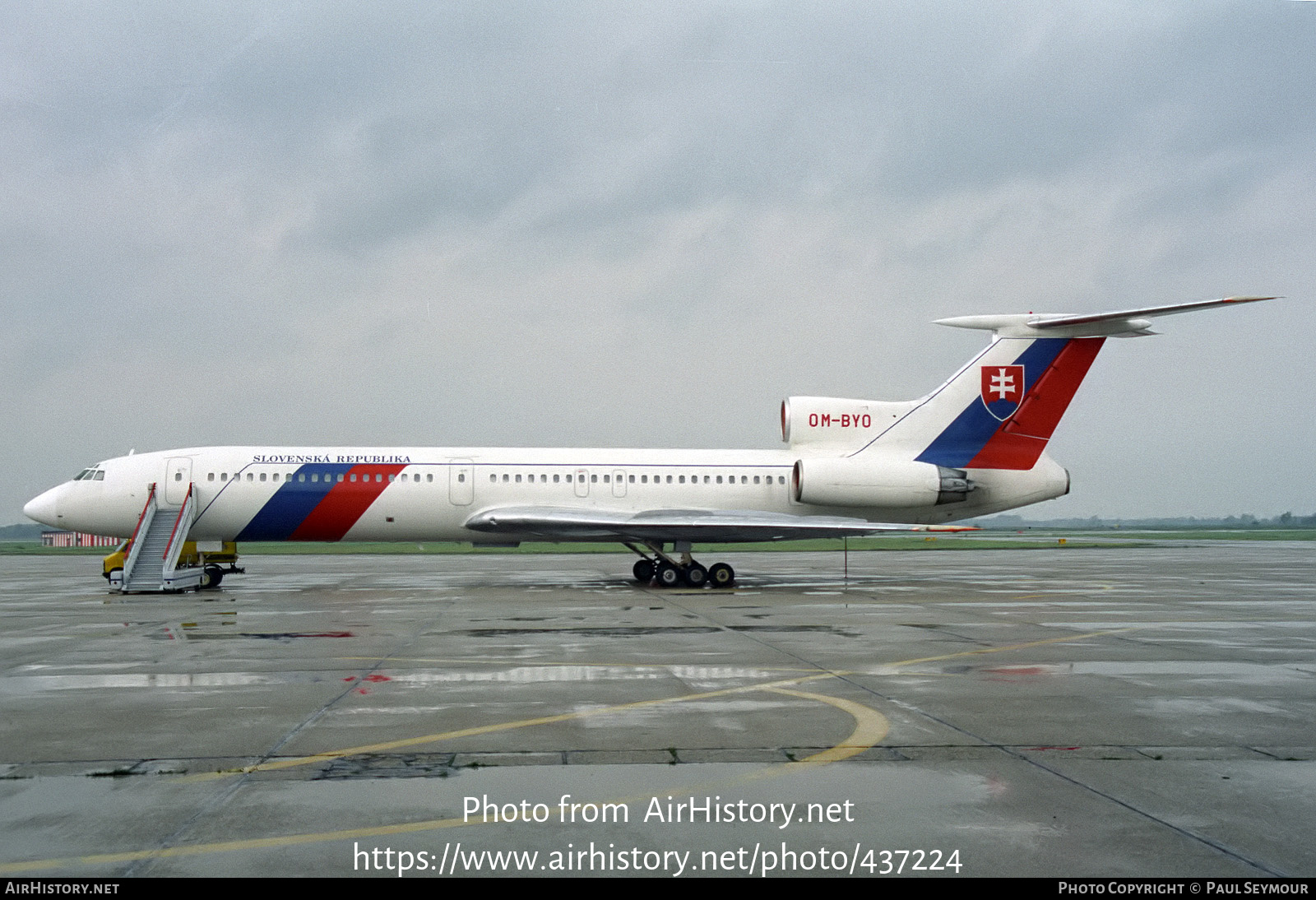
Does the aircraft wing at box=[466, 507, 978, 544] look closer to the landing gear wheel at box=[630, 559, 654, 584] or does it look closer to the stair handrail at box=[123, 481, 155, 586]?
the landing gear wheel at box=[630, 559, 654, 584]

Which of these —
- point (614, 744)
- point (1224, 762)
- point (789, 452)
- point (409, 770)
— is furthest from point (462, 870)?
point (789, 452)

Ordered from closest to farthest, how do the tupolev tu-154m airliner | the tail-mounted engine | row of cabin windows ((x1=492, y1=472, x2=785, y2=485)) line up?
the tupolev tu-154m airliner → row of cabin windows ((x1=492, y1=472, x2=785, y2=485)) → the tail-mounted engine

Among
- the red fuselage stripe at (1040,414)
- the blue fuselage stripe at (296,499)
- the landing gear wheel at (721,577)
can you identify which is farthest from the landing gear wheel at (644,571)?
the red fuselage stripe at (1040,414)

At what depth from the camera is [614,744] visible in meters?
7.26

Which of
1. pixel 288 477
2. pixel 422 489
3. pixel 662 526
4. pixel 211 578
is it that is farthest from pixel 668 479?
pixel 211 578

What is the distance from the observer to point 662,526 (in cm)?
2456

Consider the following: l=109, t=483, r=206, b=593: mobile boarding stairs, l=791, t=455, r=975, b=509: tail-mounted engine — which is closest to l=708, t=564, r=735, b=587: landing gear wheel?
l=791, t=455, r=975, b=509: tail-mounted engine

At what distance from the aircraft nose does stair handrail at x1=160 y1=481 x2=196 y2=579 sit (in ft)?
11.0

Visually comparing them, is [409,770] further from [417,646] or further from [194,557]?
[194,557]

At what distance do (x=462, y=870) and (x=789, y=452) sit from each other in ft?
76.1

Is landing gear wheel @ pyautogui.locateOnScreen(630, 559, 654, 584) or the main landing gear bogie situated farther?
landing gear wheel @ pyautogui.locateOnScreen(630, 559, 654, 584)

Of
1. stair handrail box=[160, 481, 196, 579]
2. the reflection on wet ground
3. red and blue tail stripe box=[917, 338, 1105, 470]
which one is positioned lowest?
the reflection on wet ground

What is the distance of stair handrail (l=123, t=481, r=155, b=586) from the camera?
2296cm

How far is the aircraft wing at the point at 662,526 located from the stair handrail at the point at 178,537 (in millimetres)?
6751
